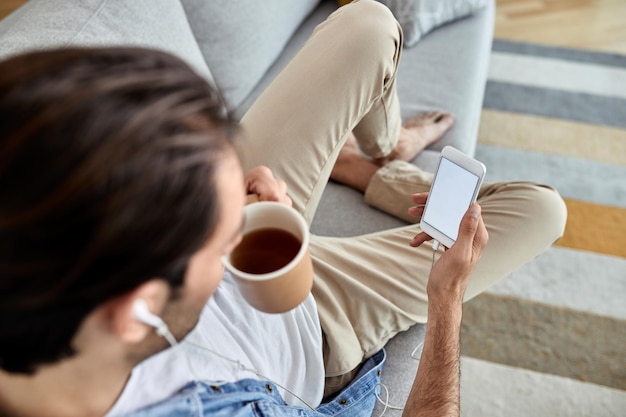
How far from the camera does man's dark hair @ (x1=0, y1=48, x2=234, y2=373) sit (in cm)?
43

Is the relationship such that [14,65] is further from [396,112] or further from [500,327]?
[500,327]

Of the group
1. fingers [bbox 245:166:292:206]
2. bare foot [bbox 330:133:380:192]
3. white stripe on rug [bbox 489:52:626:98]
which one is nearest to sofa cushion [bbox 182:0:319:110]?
bare foot [bbox 330:133:380:192]

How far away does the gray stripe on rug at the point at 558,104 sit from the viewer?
1.98 m

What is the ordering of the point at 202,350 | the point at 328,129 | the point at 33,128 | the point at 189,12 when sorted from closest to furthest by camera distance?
the point at 33,128
the point at 202,350
the point at 328,129
the point at 189,12

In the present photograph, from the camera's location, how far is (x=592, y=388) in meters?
1.32

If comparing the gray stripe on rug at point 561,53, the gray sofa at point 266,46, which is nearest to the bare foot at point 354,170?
the gray sofa at point 266,46

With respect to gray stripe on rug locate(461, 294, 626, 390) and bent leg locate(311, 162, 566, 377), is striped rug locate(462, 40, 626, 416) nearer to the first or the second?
gray stripe on rug locate(461, 294, 626, 390)

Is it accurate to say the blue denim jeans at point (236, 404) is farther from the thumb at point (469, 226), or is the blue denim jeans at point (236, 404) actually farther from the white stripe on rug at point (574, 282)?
the white stripe on rug at point (574, 282)

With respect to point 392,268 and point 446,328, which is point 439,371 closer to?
point 446,328

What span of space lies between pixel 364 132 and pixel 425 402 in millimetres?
620

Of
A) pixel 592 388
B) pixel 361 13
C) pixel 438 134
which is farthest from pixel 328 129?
pixel 592 388

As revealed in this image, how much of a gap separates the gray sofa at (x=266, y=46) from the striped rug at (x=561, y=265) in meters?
0.34

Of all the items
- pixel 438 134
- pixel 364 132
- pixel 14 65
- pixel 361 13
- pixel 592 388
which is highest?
pixel 14 65

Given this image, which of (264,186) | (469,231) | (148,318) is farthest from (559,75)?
(148,318)
